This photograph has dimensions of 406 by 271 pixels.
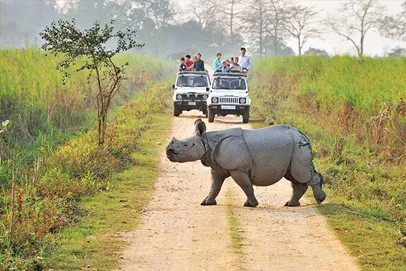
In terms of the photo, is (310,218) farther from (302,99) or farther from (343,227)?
(302,99)

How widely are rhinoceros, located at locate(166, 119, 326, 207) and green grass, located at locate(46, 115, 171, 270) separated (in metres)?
1.05

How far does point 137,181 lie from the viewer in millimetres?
13547

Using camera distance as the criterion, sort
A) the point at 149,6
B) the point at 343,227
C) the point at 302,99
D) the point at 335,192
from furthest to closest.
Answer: the point at 149,6, the point at 302,99, the point at 335,192, the point at 343,227

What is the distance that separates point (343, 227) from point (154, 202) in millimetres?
3043

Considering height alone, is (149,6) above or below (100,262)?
above

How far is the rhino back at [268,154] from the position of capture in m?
11.3

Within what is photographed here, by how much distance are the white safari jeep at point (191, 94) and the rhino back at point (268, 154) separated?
13789mm

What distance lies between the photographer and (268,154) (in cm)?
1126

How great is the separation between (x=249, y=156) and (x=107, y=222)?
7.12 feet

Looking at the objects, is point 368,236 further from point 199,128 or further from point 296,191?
point 199,128

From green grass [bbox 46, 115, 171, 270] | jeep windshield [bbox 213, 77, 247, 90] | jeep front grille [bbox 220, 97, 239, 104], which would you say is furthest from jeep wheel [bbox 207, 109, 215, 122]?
green grass [bbox 46, 115, 171, 270]

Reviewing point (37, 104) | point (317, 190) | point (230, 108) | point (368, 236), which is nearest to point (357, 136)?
point (230, 108)

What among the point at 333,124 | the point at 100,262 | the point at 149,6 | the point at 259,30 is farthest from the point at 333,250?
the point at 149,6

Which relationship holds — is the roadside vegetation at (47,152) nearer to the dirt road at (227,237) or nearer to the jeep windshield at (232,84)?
the dirt road at (227,237)
